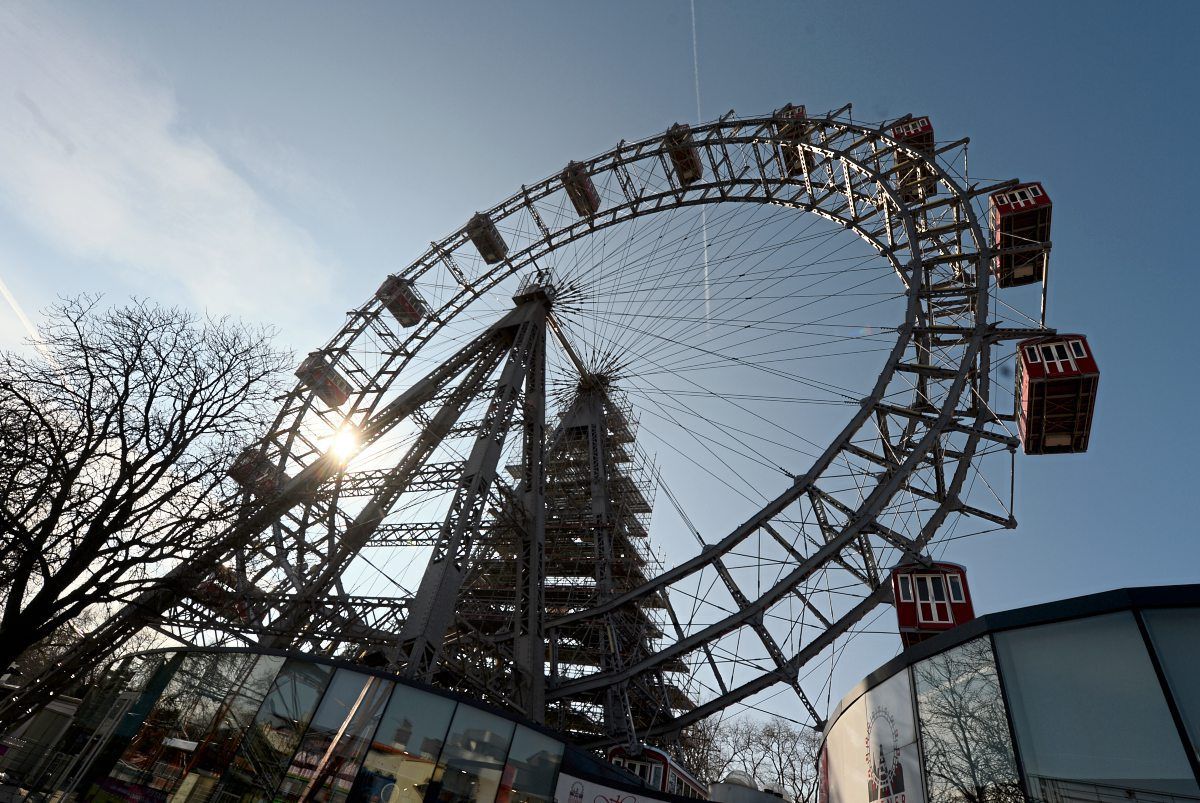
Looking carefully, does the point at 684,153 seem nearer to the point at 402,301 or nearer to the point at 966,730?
the point at 402,301

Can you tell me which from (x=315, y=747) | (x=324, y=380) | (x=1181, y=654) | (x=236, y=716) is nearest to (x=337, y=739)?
(x=315, y=747)

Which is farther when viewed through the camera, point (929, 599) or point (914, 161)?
point (914, 161)

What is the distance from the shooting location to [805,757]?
138 ft

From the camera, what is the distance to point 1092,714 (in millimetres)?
8031

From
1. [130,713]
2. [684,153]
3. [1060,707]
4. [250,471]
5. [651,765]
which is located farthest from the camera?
[684,153]

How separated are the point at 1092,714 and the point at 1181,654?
1.33 meters

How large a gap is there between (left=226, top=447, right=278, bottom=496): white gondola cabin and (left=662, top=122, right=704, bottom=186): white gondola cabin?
19325mm

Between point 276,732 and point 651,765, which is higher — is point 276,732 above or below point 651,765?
below

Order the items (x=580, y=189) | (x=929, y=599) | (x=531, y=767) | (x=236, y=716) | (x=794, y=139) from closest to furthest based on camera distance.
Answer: (x=236, y=716) < (x=531, y=767) < (x=929, y=599) < (x=794, y=139) < (x=580, y=189)

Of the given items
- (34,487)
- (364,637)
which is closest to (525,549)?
(364,637)

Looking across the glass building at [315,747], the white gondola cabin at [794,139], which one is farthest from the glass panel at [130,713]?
the white gondola cabin at [794,139]

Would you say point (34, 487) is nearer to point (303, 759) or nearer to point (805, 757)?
point (303, 759)

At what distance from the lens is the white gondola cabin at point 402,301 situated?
27719 mm

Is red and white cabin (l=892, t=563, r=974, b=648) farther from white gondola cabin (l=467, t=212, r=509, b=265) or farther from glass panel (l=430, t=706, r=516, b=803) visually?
white gondola cabin (l=467, t=212, r=509, b=265)
